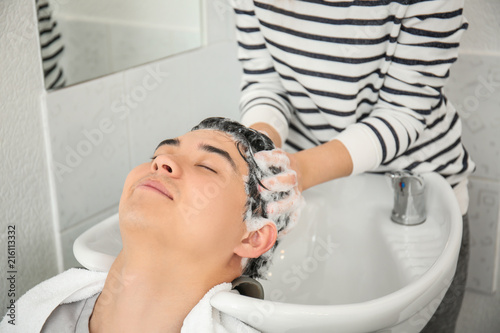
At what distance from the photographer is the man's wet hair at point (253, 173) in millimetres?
1062

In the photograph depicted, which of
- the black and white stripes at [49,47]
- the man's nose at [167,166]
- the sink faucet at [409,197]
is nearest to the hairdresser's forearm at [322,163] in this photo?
the sink faucet at [409,197]

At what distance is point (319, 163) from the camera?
122cm

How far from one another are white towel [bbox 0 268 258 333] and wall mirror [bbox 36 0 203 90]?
448mm

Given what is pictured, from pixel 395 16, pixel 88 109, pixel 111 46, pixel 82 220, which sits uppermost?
pixel 395 16

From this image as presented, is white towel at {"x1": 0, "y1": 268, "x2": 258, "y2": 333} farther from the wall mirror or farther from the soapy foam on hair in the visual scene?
the wall mirror

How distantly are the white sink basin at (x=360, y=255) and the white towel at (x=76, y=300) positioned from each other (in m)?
0.03

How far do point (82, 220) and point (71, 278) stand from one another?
1.15 ft

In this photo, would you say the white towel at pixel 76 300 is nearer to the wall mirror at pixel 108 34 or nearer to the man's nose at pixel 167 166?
the man's nose at pixel 167 166

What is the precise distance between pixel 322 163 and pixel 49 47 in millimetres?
652

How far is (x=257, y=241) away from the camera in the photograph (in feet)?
3.50

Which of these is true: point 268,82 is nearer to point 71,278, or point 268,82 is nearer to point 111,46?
point 111,46

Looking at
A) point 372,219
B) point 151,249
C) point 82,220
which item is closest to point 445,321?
point 372,219

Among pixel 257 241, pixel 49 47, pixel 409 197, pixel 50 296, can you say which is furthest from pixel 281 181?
pixel 49 47

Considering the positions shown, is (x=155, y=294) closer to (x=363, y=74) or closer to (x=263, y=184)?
(x=263, y=184)
